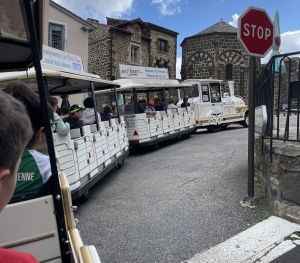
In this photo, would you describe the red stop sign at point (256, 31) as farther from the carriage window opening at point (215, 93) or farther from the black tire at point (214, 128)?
the black tire at point (214, 128)

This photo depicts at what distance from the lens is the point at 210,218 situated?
155 inches

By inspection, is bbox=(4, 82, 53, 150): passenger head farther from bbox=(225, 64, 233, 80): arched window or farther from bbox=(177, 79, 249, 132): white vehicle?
bbox=(225, 64, 233, 80): arched window

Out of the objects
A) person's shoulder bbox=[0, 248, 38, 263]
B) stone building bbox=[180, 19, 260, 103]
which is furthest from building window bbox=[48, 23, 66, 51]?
person's shoulder bbox=[0, 248, 38, 263]

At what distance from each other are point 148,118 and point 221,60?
22836mm

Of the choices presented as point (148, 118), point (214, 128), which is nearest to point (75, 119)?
point (148, 118)

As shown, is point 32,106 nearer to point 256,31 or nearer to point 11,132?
point 11,132

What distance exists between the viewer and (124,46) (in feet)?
79.3

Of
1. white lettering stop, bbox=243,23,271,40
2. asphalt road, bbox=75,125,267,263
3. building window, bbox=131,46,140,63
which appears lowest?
asphalt road, bbox=75,125,267,263

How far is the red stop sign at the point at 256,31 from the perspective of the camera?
406 centimetres

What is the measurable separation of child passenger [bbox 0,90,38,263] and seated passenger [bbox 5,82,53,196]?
0.98m

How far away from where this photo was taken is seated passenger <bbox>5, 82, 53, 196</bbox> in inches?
76.3

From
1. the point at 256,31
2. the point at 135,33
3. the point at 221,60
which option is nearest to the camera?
the point at 256,31

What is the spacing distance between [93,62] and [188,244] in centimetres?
2304

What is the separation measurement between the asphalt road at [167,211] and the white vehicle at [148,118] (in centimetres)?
233
